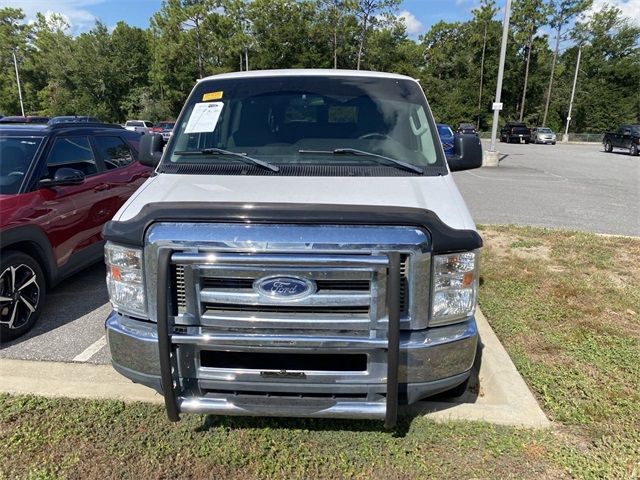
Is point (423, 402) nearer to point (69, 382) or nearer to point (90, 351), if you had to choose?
point (69, 382)

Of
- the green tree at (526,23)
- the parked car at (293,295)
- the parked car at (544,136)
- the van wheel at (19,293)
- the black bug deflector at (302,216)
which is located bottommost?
the parked car at (544,136)

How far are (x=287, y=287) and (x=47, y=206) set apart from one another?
322cm

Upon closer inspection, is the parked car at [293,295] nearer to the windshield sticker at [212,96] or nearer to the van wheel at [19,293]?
the windshield sticker at [212,96]

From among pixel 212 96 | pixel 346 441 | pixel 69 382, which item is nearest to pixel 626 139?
pixel 212 96

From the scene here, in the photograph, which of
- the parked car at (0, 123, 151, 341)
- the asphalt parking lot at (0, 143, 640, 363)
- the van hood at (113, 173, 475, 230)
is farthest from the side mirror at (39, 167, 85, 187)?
the van hood at (113, 173, 475, 230)

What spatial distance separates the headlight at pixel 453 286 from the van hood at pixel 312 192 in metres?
0.18

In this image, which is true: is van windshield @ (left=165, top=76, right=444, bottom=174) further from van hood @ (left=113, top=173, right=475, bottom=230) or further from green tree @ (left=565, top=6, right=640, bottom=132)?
green tree @ (left=565, top=6, right=640, bottom=132)

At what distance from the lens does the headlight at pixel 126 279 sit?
2.42m

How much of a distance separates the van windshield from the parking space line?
5.72 ft

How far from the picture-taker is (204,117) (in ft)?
11.5

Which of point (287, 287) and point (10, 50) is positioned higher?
point (10, 50)

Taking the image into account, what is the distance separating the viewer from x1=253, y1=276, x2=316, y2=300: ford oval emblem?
226 centimetres

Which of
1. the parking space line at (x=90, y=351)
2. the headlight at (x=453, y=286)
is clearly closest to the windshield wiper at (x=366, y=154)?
the headlight at (x=453, y=286)

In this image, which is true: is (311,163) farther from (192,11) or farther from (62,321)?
(192,11)
